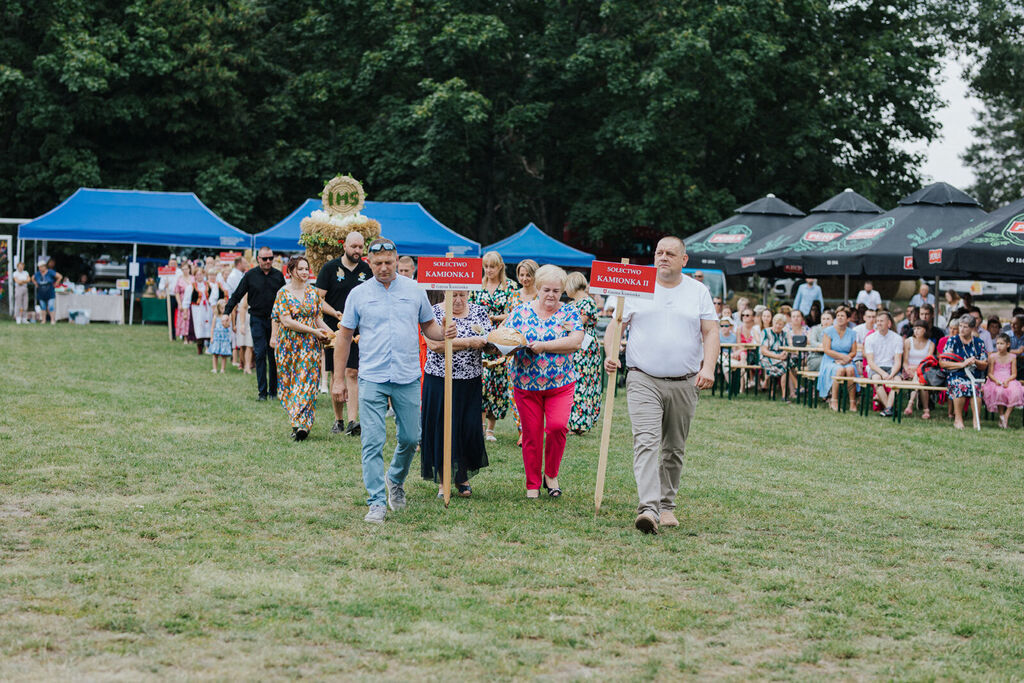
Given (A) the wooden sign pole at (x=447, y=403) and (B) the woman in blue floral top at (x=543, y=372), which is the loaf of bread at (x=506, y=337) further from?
(A) the wooden sign pole at (x=447, y=403)

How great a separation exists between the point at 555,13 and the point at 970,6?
44.4 ft

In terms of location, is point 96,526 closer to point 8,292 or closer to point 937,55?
point 8,292

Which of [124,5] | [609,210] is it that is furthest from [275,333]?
[124,5]

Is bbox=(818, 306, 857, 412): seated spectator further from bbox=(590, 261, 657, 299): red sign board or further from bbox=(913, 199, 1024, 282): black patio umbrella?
bbox=(590, 261, 657, 299): red sign board

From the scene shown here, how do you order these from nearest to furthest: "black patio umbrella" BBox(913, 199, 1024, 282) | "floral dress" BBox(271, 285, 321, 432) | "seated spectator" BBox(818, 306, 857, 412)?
"floral dress" BBox(271, 285, 321, 432)
"black patio umbrella" BBox(913, 199, 1024, 282)
"seated spectator" BBox(818, 306, 857, 412)

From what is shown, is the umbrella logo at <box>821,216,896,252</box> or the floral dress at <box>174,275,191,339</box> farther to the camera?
the floral dress at <box>174,275,191,339</box>

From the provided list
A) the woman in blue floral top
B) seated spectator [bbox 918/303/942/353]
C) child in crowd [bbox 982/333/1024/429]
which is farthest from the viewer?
seated spectator [bbox 918/303/942/353]

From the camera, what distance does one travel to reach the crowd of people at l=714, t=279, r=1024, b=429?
14.3m

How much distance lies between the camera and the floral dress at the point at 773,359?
1720 cm

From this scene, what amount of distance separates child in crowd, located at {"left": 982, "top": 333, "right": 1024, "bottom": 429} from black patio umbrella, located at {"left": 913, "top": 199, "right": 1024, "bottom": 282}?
0.92 metres

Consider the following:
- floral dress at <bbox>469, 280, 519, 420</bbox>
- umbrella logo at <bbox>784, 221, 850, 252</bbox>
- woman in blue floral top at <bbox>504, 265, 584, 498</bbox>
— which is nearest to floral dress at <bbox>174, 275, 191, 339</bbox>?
umbrella logo at <bbox>784, 221, 850, 252</bbox>

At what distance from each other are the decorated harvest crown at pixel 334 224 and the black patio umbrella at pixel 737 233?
7163mm

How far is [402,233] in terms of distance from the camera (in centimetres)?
2758

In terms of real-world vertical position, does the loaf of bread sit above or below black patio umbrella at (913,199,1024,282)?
below
